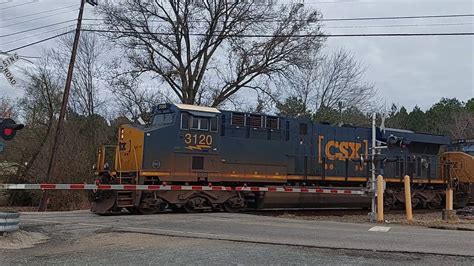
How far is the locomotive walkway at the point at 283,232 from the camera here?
10.1 metres

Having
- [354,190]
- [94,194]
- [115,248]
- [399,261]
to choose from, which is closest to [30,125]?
[94,194]

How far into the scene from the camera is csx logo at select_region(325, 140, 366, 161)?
70.0 feet

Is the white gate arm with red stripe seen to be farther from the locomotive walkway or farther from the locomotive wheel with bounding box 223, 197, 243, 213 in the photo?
the locomotive walkway

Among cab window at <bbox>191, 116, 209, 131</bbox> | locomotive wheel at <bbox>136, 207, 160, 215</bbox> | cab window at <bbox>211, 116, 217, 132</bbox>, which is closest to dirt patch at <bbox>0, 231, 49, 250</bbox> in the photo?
locomotive wheel at <bbox>136, 207, 160, 215</bbox>

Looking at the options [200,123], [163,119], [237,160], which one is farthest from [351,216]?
[163,119]

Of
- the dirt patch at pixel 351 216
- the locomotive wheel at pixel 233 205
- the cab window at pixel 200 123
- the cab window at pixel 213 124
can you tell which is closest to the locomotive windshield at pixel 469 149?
the dirt patch at pixel 351 216

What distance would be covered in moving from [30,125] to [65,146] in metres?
6.18

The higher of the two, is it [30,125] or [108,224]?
[30,125]

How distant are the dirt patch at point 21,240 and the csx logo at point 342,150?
1301 centimetres

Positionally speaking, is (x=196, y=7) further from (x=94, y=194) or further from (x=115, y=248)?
(x=115, y=248)

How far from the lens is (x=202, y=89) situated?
36781 mm

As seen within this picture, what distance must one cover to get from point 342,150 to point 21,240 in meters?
14.4

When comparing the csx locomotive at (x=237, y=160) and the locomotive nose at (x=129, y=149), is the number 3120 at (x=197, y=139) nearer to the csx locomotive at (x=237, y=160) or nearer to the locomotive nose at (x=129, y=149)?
the csx locomotive at (x=237, y=160)

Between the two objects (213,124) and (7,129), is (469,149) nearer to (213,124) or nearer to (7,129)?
(213,124)
